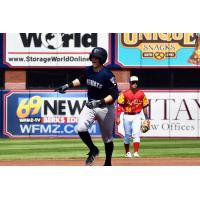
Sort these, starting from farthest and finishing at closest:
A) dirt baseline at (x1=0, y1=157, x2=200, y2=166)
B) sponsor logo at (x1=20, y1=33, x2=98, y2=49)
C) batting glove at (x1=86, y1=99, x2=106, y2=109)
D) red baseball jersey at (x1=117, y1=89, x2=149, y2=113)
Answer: sponsor logo at (x1=20, y1=33, x2=98, y2=49) → red baseball jersey at (x1=117, y1=89, x2=149, y2=113) → dirt baseline at (x1=0, y1=157, x2=200, y2=166) → batting glove at (x1=86, y1=99, x2=106, y2=109)

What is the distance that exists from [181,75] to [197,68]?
76 cm

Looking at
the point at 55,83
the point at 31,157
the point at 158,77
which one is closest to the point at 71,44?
the point at 55,83

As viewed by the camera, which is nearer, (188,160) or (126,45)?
(188,160)

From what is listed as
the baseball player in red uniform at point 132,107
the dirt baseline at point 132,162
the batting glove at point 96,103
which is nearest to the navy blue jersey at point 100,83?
the batting glove at point 96,103

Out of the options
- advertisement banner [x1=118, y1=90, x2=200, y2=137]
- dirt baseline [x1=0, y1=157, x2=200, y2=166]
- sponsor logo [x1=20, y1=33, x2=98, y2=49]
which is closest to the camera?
dirt baseline [x1=0, y1=157, x2=200, y2=166]

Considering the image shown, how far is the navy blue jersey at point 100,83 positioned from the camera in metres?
12.2

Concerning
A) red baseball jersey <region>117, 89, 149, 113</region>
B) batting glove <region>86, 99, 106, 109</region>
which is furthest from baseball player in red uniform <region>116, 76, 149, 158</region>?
batting glove <region>86, 99, 106, 109</region>

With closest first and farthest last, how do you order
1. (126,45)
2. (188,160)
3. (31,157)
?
(188,160) < (31,157) < (126,45)

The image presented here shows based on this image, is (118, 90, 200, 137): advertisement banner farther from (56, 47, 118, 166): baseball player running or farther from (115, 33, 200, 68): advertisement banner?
(56, 47, 118, 166): baseball player running

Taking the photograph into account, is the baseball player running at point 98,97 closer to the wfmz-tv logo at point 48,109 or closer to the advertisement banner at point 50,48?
the advertisement banner at point 50,48

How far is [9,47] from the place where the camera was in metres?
29.5

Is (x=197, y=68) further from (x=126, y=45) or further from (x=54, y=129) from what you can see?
(x=54, y=129)

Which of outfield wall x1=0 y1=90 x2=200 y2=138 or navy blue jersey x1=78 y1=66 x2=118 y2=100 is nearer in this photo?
navy blue jersey x1=78 y1=66 x2=118 y2=100

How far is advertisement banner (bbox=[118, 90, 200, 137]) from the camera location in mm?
29672
